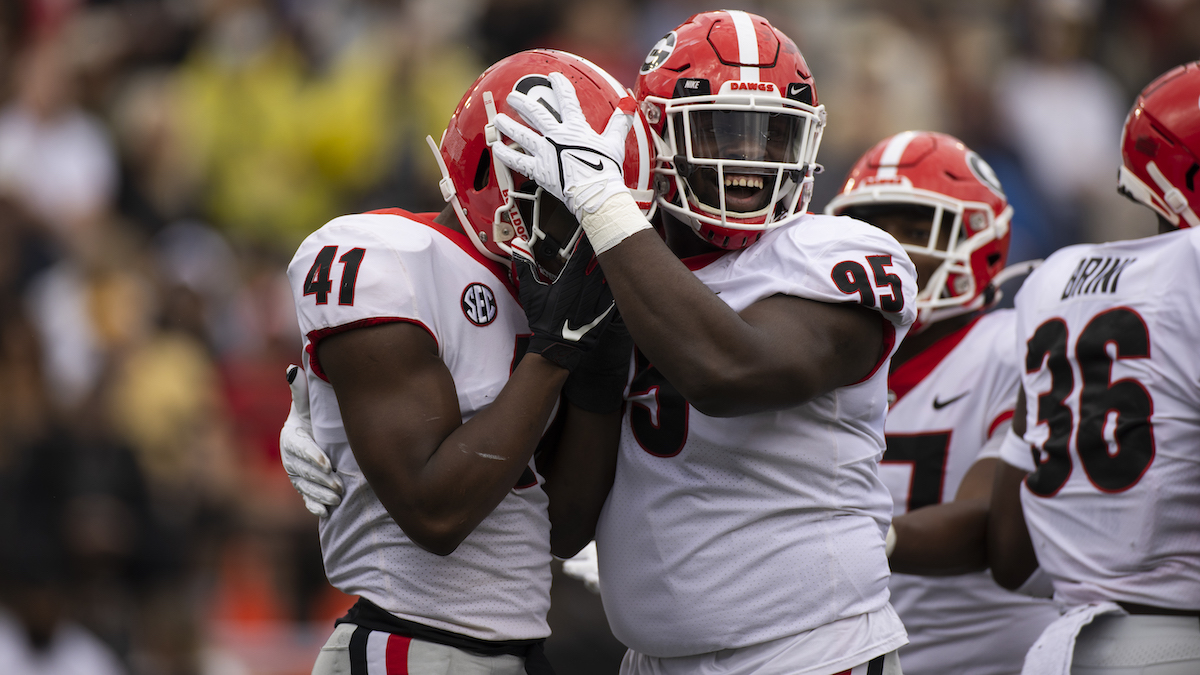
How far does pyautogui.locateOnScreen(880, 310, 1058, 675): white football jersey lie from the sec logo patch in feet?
5.24

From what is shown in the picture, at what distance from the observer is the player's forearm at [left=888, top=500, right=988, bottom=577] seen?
3.73m

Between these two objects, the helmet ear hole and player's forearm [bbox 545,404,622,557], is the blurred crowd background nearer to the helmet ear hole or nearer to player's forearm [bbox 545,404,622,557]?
player's forearm [bbox 545,404,622,557]

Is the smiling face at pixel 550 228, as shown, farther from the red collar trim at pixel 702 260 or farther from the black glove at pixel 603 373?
the red collar trim at pixel 702 260

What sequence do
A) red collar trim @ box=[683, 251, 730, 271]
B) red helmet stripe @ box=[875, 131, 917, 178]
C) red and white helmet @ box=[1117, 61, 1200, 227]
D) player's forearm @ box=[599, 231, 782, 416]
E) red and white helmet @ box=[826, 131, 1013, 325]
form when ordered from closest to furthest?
player's forearm @ box=[599, 231, 782, 416] < red collar trim @ box=[683, 251, 730, 271] < red and white helmet @ box=[1117, 61, 1200, 227] < red and white helmet @ box=[826, 131, 1013, 325] < red helmet stripe @ box=[875, 131, 917, 178]

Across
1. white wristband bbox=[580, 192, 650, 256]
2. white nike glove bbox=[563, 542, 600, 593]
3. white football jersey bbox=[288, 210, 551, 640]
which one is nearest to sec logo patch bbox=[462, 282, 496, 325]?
white football jersey bbox=[288, 210, 551, 640]

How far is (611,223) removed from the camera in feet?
9.25

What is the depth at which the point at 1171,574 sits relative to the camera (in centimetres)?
334

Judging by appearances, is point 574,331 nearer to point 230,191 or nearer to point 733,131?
point 733,131

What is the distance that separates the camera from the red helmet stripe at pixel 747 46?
3166 millimetres

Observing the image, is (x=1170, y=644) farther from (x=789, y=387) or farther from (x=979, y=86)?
(x=979, y=86)

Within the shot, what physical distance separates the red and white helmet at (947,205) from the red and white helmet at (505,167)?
1.37 m

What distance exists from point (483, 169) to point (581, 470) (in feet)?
2.48

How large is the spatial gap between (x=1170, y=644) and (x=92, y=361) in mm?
6279

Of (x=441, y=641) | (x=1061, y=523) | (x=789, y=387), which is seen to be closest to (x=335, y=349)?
(x=441, y=641)
